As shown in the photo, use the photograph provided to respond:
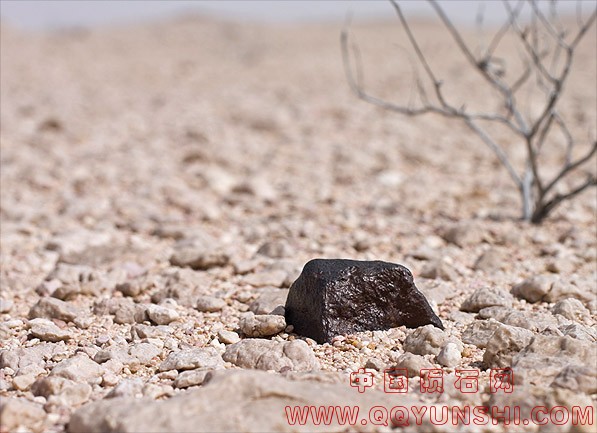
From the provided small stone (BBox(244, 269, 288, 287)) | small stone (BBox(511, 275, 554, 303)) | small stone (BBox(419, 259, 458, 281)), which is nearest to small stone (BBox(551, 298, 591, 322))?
small stone (BBox(511, 275, 554, 303))

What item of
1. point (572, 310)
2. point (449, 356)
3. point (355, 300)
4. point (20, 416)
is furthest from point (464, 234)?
point (20, 416)

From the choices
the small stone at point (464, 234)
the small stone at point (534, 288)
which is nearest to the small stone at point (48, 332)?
the small stone at point (534, 288)

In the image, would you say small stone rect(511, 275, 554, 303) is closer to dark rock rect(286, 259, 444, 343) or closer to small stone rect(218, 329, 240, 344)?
dark rock rect(286, 259, 444, 343)

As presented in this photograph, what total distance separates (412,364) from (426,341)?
8.5 inches

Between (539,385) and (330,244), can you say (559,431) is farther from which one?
(330,244)

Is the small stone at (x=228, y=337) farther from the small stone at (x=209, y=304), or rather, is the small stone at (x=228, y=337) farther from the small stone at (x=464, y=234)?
the small stone at (x=464, y=234)

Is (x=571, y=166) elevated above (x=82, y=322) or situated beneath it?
elevated above

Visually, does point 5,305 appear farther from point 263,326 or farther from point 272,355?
point 272,355

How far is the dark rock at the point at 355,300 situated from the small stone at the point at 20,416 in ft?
3.55

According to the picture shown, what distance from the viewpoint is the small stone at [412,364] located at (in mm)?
2412

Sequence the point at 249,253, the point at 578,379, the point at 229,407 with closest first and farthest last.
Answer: the point at 229,407 < the point at 578,379 < the point at 249,253

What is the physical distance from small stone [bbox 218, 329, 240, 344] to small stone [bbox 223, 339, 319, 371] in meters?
0.12

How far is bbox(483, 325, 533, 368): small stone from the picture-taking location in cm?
246

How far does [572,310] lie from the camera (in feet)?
9.83
